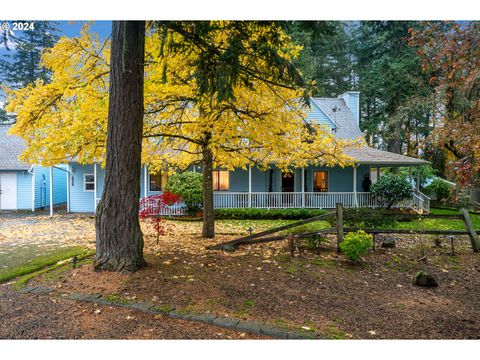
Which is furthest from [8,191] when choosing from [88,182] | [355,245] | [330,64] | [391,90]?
[391,90]

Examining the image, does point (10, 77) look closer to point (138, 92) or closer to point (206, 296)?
point (138, 92)

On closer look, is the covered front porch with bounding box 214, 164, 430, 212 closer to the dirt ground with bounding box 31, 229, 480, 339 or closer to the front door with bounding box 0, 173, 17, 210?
the front door with bounding box 0, 173, 17, 210

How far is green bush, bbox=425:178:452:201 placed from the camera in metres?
16.2

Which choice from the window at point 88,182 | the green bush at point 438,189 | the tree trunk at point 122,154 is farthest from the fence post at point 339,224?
the green bush at point 438,189

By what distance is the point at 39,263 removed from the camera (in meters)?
4.98

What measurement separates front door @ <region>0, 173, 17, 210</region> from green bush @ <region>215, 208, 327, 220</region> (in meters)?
7.51

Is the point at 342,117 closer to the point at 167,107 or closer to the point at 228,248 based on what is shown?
the point at 167,107

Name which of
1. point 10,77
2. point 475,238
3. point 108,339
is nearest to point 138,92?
point 10,77

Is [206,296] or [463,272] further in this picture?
[463,272]

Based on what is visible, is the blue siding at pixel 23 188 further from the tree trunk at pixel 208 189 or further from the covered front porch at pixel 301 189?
the tree trunk at pixel 208 189

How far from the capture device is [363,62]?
15.3 metres


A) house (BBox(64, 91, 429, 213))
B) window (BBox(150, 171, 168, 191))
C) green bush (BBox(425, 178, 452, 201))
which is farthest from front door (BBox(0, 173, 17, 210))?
green bush (BBox(425, 178, 452, 201))

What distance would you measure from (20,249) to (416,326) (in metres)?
6.68
